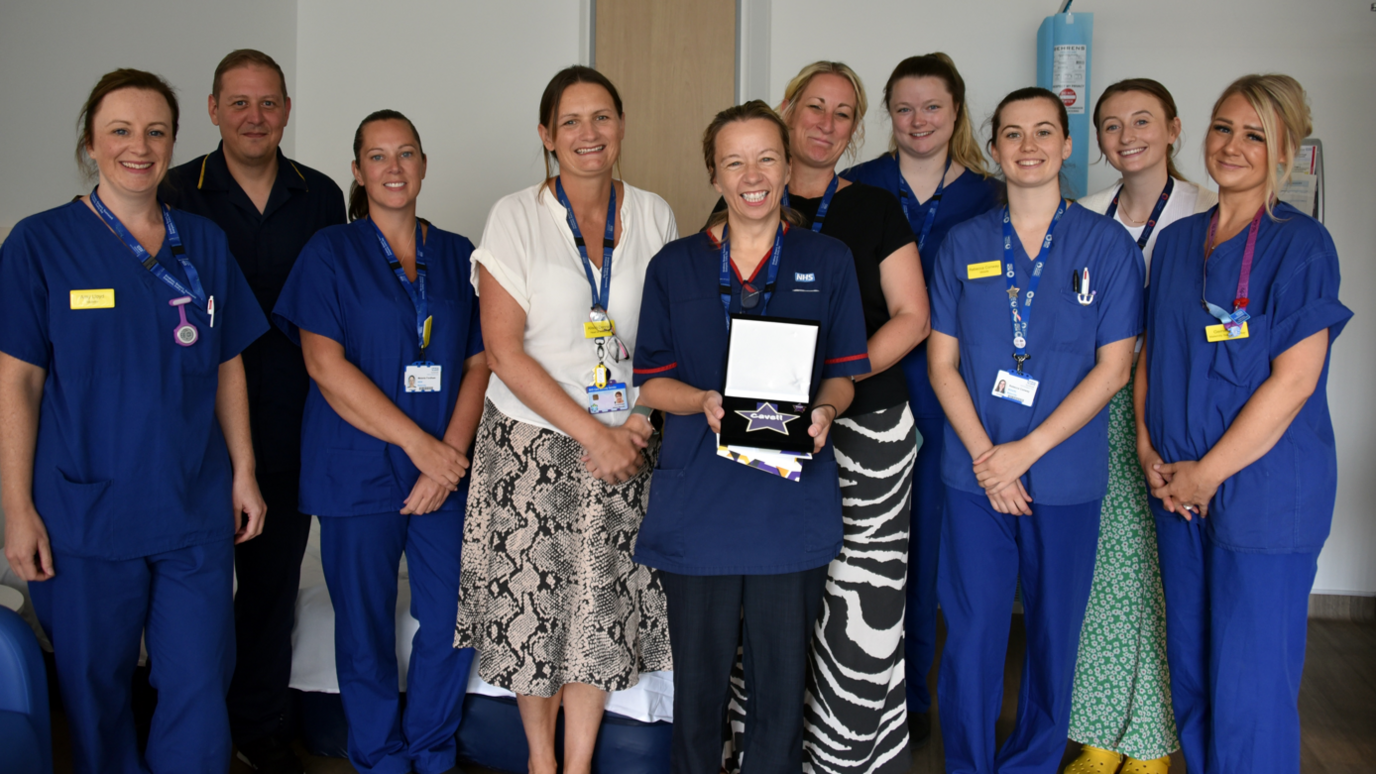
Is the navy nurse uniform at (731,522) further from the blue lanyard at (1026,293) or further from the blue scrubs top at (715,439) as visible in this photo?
the blue lanyard at (1026,293)

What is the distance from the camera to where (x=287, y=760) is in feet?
8.18

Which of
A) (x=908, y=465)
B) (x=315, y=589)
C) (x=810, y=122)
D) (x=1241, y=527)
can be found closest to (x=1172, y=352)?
(x=1241, y=527)

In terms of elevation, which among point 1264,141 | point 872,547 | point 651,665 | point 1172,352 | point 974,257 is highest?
point 1264,141

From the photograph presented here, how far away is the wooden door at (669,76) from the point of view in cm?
445

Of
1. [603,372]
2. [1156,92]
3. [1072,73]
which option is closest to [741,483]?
[603,372]

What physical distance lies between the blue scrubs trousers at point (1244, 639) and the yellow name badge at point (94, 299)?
2.43 metres

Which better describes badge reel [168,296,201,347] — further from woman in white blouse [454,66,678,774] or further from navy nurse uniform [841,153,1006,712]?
navy nurse uniform [841,153,1006,712]

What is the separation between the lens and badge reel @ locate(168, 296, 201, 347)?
1963mm

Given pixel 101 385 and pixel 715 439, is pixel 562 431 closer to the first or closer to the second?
pixel 715 439

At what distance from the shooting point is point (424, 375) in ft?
7.69

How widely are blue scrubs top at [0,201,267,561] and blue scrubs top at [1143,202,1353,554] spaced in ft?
7.40

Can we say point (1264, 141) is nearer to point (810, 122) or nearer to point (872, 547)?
point (810, 122)

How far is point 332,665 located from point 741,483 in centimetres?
147

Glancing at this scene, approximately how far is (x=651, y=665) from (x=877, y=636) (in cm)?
56
